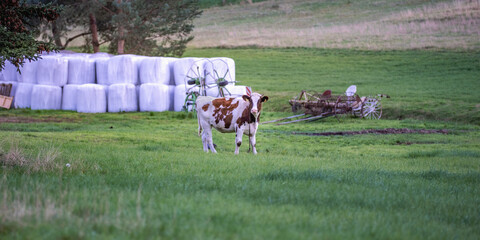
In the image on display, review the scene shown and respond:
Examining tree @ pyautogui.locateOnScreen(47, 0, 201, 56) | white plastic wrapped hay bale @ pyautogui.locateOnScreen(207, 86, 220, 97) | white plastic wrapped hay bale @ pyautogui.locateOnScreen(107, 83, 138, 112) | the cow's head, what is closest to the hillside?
tree @ pyautogui.locateOnScreen(47, 0, 201, 56)

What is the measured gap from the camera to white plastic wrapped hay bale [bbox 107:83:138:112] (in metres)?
30.1

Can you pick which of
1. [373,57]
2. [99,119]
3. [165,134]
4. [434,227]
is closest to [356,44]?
[373,57]

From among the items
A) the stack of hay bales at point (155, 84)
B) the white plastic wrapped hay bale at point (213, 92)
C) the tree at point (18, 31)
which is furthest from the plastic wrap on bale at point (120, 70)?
the tree at point (18, 31)

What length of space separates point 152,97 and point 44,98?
578 centimetres

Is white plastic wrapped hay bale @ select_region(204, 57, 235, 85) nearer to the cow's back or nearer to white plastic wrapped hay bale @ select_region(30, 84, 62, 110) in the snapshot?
white plastic wrapped hay bale @ select_region(30, 84, 62, 110)

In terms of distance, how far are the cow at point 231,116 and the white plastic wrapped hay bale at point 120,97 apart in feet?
46.3

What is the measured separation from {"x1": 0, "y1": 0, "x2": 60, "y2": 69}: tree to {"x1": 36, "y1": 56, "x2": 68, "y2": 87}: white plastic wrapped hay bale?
19.8 m

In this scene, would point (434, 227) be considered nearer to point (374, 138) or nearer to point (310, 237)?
point (310, 237)

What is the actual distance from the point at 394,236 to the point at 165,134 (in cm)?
1521

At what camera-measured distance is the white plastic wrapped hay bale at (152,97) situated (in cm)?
3000

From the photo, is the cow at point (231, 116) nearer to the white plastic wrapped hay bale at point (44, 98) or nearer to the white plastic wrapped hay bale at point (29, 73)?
the white plastic wrapped hay bale at point (44, 98)

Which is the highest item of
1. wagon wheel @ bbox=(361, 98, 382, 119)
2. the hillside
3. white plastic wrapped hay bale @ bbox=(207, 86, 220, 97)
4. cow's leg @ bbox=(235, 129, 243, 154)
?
the hillside

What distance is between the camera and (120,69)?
3078cm

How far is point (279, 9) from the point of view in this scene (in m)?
95.0
